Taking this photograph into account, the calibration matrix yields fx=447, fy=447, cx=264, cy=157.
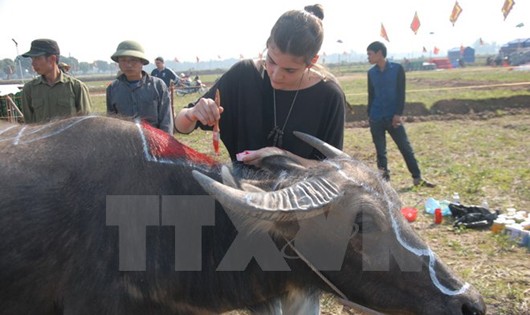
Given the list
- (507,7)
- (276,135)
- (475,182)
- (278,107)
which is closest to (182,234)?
(276,135)

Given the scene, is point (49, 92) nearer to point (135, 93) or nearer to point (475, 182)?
point (135, 93)

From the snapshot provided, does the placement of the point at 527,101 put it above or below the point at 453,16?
below

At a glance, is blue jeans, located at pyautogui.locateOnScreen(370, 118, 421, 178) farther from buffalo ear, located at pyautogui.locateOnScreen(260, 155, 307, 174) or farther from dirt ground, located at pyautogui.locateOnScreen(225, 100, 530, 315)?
buffalo ear, located at pyautogui.locateOnScreen(260, 155, 307, 174)

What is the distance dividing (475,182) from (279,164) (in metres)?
6.97

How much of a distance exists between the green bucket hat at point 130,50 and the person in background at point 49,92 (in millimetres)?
1127

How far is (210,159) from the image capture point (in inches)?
123

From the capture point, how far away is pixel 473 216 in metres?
6.50

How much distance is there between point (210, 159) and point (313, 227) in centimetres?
92

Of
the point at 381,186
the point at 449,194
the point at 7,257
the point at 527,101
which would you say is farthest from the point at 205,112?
the point at 527,101

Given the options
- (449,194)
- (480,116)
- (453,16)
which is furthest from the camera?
(453,16)

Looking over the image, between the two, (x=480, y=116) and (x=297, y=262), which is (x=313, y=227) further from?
(x=480, y=116)

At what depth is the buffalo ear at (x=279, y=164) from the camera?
9.44ft

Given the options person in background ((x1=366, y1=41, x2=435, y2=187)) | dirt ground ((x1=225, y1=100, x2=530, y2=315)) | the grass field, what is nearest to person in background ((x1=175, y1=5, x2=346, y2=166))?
the grass field

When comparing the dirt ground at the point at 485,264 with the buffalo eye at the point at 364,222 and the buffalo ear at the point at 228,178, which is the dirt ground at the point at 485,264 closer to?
the buffalo eye at the point at 364,222
